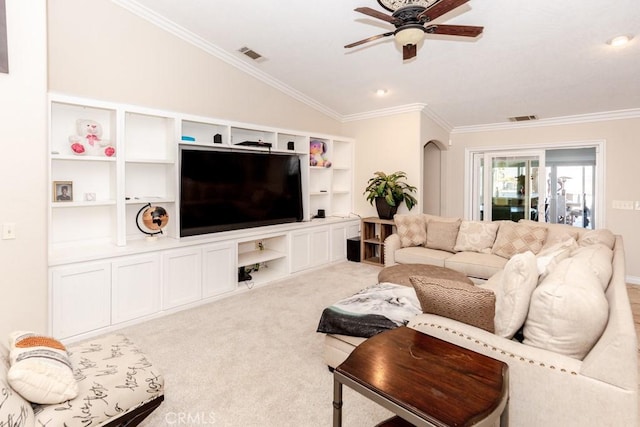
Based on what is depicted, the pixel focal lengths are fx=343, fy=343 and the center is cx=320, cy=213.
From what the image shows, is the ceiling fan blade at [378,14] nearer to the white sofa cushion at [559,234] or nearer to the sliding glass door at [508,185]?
the white sofa cushion at [559,234]

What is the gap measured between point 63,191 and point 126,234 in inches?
28.8

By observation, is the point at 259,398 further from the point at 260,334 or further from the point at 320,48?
the point at 320,48

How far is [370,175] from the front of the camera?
20.1ft

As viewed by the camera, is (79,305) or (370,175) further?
(370,175)

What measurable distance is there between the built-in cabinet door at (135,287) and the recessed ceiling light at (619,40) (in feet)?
16.2

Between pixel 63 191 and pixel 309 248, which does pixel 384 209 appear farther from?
pixel 63 191

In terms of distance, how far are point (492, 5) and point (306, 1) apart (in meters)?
1.66

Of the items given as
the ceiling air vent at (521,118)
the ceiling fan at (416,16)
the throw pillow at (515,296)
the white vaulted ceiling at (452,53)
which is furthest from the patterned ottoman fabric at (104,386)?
the ceiling air vent at (521,118)

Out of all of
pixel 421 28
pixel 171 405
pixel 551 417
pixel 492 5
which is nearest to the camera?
pixel 551 417

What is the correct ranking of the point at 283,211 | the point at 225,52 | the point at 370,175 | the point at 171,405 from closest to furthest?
the point at 171,405 → the point at 225,52 → the point at 283,211 → the point at 370,175

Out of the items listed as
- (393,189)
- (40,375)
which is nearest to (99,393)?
(40,375)

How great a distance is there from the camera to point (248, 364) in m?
2.62

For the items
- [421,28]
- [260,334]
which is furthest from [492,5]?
[260,334]

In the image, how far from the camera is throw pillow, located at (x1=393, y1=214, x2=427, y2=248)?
4.92m
